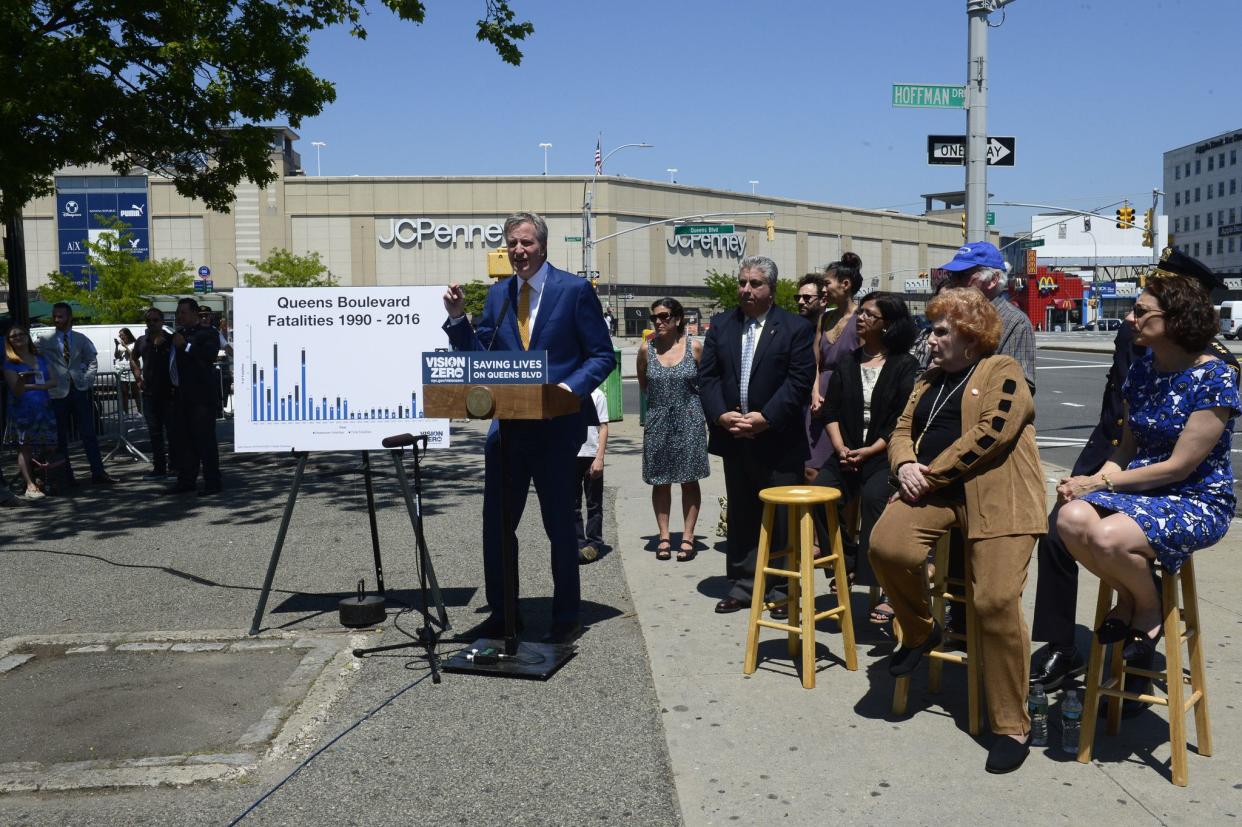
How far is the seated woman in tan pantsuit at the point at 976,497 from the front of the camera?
4.16 metres

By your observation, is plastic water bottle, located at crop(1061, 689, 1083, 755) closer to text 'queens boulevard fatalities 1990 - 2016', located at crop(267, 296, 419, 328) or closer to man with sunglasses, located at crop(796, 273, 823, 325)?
man with sunglasses, located at crop(796, 273, 823, 325)

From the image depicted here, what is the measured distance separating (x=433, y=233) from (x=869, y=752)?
8780cm

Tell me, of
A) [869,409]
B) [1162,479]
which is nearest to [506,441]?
[869,409]

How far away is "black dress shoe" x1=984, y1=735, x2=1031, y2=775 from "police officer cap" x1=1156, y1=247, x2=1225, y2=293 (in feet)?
5.71

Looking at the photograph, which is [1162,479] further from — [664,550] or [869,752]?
[664,550]

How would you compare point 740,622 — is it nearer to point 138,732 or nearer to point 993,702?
point 993,702

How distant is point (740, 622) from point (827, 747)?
1.84 m

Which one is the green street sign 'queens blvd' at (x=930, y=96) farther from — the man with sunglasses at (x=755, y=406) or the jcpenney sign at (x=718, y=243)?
the jcpenney sign at (x=718, y=243)

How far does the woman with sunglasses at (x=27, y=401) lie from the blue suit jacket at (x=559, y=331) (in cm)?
769

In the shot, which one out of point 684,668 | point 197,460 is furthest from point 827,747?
point 197,460

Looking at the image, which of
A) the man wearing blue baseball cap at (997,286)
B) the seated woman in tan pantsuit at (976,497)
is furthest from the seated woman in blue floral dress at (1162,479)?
the man wearing blue baseball cap at (997,286)

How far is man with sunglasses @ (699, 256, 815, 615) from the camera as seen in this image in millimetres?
6355

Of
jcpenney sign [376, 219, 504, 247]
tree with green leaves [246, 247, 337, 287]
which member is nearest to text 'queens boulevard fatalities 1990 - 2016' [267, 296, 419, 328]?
tree with green leaves [246, 247, 337, 287]

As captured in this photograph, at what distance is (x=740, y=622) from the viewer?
6.24 m
